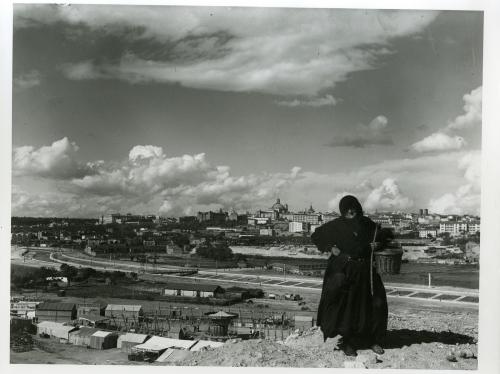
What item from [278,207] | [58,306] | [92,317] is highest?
[278,207]

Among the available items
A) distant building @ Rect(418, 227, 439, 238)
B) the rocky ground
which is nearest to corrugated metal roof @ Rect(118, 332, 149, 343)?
the rocky ground

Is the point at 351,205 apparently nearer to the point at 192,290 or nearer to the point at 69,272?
the point at 192,290

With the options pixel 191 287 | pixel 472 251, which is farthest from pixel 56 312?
pixel 472 251

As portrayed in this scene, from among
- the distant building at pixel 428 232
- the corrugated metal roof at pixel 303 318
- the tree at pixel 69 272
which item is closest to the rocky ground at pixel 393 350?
the corrugated metal roof at pixel 303 318

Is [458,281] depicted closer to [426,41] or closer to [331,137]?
[331,137]

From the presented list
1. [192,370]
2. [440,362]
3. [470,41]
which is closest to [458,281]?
[440,362]

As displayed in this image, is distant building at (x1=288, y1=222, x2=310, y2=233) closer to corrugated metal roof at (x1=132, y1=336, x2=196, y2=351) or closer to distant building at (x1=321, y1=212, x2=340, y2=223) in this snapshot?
distant building at (x1=321, y1=212, x2=340, y2=223)

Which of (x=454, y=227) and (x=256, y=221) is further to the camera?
(x=256, y=221)
